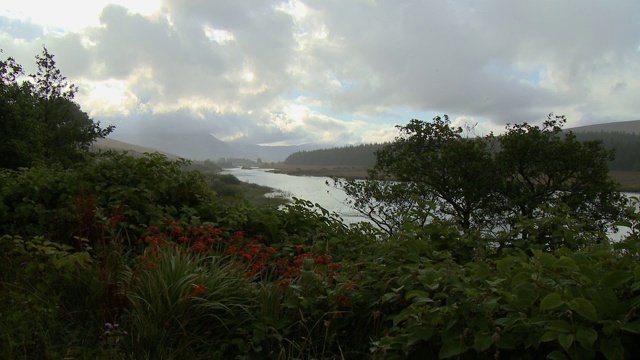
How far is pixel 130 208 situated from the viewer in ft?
15.0

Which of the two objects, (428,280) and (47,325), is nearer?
(428,280)

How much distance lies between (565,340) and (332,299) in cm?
143

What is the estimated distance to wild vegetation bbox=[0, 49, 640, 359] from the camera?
6.61ft

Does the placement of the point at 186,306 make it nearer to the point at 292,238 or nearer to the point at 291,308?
the point at 291,308

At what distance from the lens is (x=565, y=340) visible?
172 cm

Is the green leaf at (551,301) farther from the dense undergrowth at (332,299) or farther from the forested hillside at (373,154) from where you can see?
the forested hillside at (373,154)

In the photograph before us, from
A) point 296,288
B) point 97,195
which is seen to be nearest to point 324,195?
point 97,195

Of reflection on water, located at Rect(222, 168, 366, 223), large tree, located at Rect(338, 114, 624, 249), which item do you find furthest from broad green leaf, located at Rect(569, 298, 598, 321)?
large tree, located at Rect(338, 114, 624, 249)

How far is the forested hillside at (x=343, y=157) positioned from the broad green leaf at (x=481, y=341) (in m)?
46.3

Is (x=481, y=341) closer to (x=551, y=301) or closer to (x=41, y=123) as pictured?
(x=551, y=301)

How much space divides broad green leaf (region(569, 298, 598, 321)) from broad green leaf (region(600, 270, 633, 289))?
207mm

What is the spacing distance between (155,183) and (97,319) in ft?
7.91

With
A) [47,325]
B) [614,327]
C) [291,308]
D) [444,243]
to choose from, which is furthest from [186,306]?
[614,327]

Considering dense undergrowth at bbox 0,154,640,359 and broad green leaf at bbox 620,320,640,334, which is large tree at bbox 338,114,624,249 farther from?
broad green leaf at bbox 620,320,640,334
